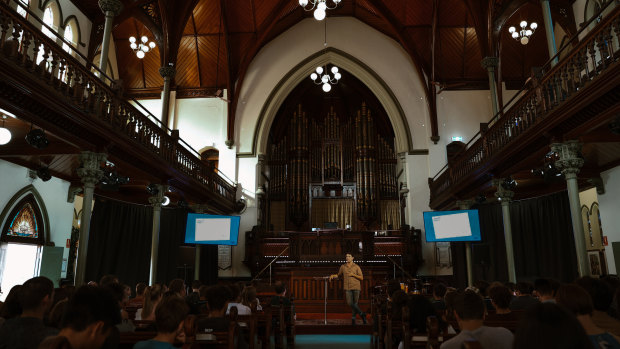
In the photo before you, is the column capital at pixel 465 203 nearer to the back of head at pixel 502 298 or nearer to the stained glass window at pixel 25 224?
the back of head at pixel 502 298

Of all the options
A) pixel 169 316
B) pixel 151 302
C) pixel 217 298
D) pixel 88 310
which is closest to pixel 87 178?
pixel 151 302

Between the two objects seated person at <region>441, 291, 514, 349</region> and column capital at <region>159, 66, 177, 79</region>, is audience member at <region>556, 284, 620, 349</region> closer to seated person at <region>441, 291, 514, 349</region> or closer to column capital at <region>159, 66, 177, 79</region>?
seated person at <region>441, 291, 514, 349</region>

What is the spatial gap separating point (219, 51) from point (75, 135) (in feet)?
39.1

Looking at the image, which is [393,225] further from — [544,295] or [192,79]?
[544,295]

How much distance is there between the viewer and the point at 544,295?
5.20 meters

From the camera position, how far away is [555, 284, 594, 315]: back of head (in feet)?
9.42

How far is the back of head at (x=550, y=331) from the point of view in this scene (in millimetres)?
1691

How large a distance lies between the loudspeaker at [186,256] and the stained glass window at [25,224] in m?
4.81

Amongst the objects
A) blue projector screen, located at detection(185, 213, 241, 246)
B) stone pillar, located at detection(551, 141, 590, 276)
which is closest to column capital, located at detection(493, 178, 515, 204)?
stone pillar, located at detection(551, 141, 590, 276)

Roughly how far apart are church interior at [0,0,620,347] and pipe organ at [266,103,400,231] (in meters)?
0.09

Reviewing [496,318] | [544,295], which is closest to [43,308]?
[496,318]

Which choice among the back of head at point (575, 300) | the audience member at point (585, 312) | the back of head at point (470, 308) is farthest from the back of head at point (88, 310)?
the back of head at point (575, 300)

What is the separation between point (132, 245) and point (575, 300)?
15435mm

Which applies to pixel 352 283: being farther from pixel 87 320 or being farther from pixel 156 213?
pixel 87 320
